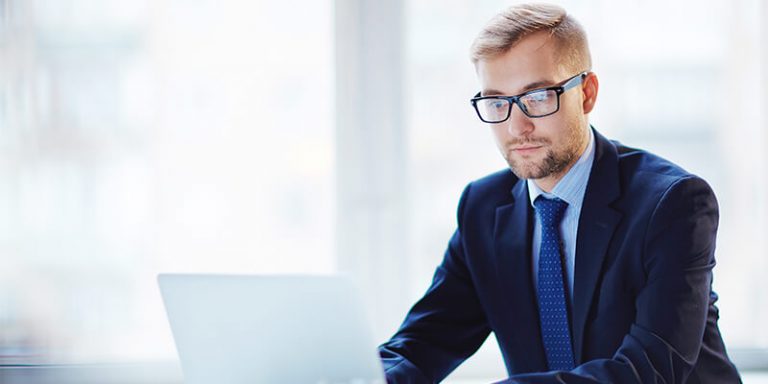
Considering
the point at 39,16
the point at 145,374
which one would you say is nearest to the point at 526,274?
the point at 145,374

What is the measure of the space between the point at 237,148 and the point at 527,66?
3.30ft

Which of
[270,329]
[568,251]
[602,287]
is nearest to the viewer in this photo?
[270,329]

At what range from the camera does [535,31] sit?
5.38ft

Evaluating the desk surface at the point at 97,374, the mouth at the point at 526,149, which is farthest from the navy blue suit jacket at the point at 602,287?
the desk surface at the point at 97,374

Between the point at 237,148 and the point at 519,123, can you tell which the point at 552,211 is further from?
the point at 237,148

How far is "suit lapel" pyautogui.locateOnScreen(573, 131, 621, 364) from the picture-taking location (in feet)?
5.31

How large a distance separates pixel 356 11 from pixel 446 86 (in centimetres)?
33

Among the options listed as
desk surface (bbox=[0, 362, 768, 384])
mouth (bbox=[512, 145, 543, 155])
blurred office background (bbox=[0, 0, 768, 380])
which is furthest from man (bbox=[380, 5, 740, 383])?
desk surface (bbox=[0, 362, 768, 384])

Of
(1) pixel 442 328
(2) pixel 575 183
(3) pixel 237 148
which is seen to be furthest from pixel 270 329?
(3) pixel 237 148

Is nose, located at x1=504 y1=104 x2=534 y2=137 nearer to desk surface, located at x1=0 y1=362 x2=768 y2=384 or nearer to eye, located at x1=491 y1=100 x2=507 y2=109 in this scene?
eye, located at x1=491 y1=100 x2=507 y2=109

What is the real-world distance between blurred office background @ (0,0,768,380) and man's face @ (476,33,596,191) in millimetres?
702

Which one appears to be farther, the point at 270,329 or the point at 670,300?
the point at 670,300

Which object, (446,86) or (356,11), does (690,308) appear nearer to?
(446,86)

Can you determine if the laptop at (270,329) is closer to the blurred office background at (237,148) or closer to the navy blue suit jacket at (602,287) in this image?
the navy blue suit jacket at (602,287)
